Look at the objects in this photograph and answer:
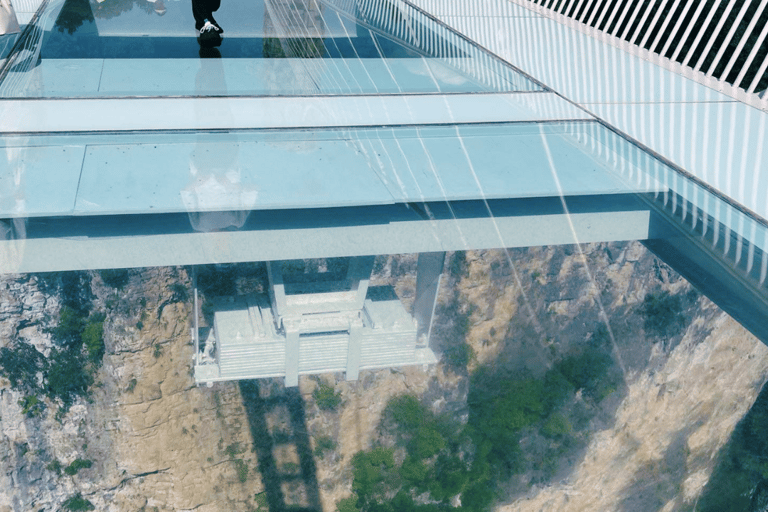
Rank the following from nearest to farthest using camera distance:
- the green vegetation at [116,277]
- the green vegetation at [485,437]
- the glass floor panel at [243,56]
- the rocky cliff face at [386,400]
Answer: the glass floor panel at [243,56]
the rocky cliff face at [386,400]
the green vegetation at [485,437]
the green vegetation at [116,277]

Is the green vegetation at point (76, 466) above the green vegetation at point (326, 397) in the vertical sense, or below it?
below

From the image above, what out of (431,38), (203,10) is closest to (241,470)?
(203,10)

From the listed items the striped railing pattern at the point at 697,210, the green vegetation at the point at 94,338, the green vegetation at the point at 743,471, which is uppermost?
the striped railing pattern at the point at 697,210

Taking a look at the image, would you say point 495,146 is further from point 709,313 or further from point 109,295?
point 109,295

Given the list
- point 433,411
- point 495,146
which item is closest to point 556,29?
point 495,146

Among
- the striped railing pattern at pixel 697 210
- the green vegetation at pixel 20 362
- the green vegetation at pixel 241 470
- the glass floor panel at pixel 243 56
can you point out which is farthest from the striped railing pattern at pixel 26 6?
the green vegetation at pixel 241 470

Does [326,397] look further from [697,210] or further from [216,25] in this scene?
[697,210]

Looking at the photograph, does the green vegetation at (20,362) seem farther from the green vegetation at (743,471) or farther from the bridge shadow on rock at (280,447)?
the green vegetation at (743,471)
